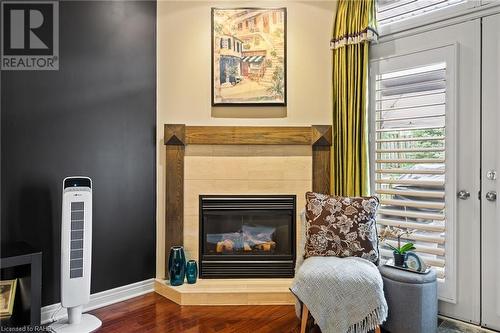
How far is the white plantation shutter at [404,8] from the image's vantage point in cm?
259

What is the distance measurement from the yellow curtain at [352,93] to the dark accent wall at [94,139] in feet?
5.66

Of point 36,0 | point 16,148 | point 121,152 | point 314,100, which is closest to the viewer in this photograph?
point 16,148

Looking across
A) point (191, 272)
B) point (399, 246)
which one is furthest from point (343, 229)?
point (191, 272)

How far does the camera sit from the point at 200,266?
3.16 metres

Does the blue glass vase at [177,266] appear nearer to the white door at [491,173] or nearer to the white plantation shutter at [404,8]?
the white door at [491,173]

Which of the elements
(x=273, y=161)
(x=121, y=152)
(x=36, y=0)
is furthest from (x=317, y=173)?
(x=36, y=0)

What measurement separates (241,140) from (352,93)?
106 centimetres

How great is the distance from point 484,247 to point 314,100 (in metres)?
1.78

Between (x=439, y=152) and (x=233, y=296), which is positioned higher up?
(x=439, y=152)

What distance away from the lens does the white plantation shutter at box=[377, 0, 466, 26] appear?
2586 millimetres

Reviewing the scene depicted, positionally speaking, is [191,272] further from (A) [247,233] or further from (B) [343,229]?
(B) [343,229]

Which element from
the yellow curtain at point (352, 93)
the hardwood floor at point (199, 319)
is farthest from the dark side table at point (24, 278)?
the yellow curtain at point (352, 93)

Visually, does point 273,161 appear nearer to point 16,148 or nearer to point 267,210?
point 267,210

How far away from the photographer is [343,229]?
2.46 m
